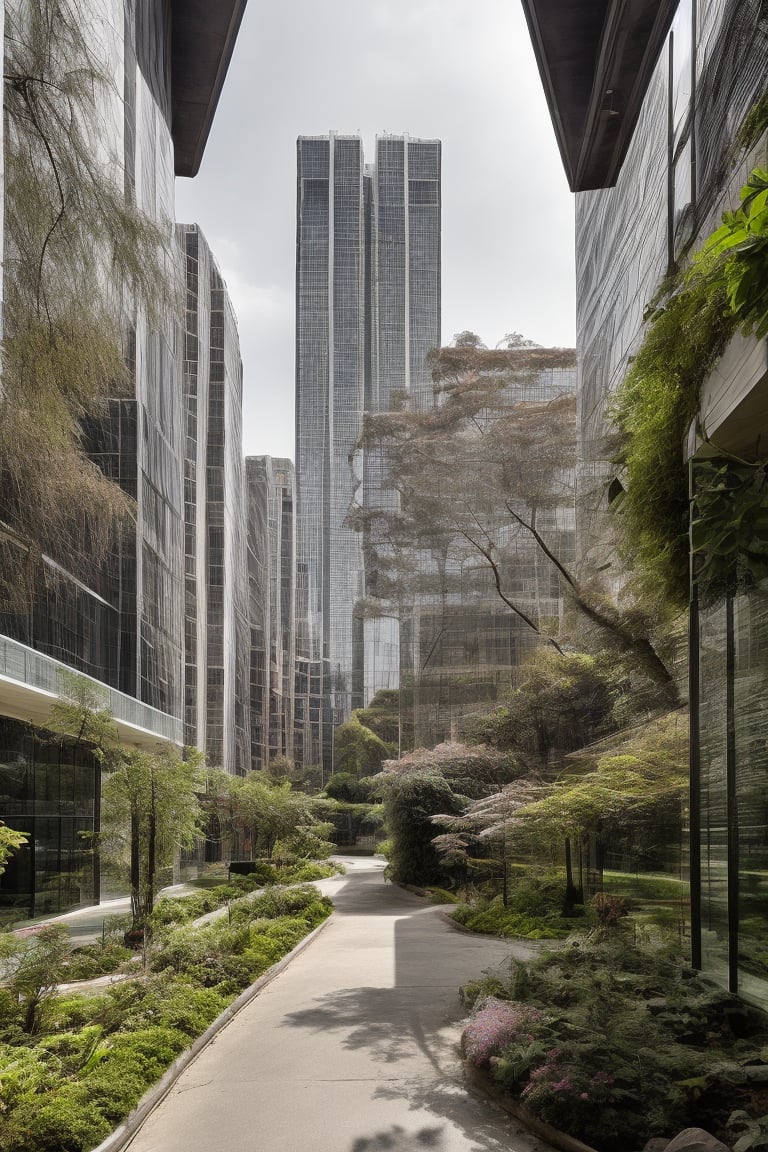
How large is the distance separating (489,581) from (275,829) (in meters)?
11.0

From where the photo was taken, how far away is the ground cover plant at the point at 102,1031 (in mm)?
6176

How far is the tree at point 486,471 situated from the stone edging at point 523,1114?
15.3 meters

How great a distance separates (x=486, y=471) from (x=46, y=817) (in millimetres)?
13360

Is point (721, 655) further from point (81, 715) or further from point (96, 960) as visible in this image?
point (81, 715)

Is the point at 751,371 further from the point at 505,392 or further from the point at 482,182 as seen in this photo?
the point at 482,182

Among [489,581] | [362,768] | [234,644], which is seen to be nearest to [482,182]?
[489,581]

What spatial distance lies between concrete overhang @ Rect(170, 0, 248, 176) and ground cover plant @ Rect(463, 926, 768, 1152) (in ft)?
70.4

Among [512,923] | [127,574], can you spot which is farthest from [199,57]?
[512,923]

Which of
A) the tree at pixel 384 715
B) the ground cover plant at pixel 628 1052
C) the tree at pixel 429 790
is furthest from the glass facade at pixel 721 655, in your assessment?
the tree at pixel 384 715

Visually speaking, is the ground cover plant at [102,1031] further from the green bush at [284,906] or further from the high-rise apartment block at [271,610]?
the high-rise apartment block at [271,610]

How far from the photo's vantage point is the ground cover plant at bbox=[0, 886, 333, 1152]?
6.18m

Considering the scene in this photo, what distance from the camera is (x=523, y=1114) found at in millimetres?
6941

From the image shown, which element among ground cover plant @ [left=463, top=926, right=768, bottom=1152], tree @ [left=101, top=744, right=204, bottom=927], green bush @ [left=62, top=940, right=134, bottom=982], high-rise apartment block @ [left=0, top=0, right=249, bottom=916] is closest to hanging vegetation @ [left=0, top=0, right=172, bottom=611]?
high-rise apartment block @ [left=0, top=0, right=249, bottom=916]

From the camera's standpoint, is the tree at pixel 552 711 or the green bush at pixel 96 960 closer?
the green bush at pixel 96 960
